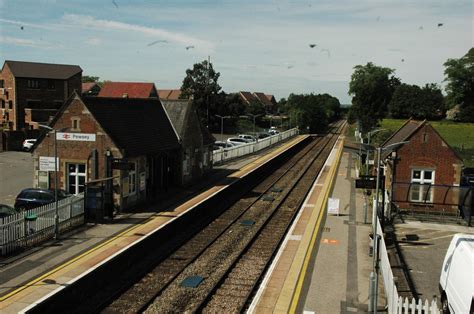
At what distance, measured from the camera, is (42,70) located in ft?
240

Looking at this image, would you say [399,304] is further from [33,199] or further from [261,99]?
[261,99]

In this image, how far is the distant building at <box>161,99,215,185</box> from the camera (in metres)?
34.9

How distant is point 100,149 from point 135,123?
163 inches

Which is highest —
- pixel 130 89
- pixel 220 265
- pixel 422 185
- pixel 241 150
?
pixel 130 89

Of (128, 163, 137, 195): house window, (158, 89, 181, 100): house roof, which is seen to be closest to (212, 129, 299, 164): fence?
(128, 163, 137, 195): house window

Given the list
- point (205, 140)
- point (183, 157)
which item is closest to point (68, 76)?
point (205, 140)

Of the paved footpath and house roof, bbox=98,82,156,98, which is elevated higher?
house roof, bbox=98,82,156,98

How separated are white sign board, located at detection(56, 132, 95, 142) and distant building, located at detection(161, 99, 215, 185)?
8.67 meters

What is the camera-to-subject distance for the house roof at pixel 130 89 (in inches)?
3526

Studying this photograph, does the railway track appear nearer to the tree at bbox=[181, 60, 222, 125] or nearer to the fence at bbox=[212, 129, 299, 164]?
the fence at bbox=[212, 129, 299, 164]

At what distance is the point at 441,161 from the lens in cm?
2823

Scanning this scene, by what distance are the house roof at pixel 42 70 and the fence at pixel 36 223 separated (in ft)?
174

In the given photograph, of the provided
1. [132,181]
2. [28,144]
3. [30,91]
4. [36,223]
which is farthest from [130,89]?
[36,223]

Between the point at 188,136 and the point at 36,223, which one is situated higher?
the point at 188,136
